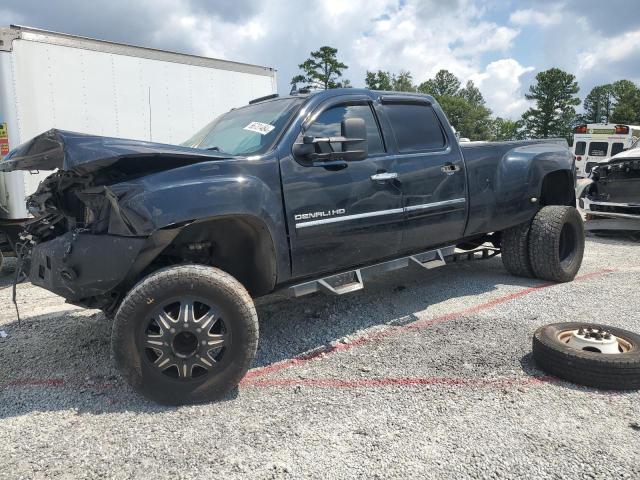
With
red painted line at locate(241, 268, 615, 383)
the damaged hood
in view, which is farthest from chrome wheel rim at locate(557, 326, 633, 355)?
the damaged hood

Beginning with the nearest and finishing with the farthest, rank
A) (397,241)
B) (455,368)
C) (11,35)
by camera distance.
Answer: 1. (455,368)
2. (397,241)
3. (11,35)

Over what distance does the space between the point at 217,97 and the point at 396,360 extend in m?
6.43

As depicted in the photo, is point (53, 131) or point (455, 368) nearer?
point (53, 131)

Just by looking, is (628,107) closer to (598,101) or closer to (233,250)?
(598,101)

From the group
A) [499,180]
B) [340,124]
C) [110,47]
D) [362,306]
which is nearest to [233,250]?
[340,124]

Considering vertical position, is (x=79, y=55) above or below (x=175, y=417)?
above

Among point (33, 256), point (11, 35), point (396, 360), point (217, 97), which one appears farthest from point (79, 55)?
point (396, 360)

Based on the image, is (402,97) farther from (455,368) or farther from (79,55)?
(79,55)

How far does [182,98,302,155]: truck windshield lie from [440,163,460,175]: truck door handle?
1.52 meters

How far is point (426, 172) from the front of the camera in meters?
4.39

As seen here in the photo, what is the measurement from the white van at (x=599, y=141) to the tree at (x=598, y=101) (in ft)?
196

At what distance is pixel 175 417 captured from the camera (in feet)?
9.36

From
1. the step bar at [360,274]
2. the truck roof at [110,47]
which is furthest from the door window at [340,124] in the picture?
the truck roof at [110,47]

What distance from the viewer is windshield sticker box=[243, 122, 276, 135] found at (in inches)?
145
